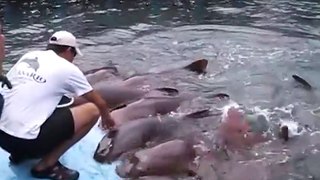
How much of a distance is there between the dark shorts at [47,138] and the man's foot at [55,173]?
4.6 inches

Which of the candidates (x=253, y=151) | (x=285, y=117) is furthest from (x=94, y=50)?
(x=253, y=151)

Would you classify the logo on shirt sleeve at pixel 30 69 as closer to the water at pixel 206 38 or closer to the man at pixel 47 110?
the man at pixel 47 110

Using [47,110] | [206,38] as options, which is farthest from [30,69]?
[206,38]

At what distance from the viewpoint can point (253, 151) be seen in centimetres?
526

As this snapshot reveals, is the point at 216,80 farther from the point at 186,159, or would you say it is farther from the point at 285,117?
the point at 186,159

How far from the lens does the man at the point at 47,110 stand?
4172 millimetres

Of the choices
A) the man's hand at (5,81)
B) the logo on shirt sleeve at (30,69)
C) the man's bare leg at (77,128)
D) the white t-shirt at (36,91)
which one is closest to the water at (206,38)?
the man's bare leg at (77,128)

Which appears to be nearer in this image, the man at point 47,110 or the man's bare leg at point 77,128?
the man at point 47,110

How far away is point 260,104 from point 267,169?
1.52 m

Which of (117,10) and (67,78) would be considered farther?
(117,10)

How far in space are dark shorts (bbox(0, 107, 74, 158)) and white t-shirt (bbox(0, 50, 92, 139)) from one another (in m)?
0.05

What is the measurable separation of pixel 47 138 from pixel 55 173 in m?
0.29

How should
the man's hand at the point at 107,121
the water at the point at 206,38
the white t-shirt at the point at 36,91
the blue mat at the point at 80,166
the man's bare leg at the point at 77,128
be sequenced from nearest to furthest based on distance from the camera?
the white t-shirt at the point at 36,91, the man's bare leg at the point at 77,128, the blue mat at the point at 80,166, the man's hand at the point at 107,121, the water at the point at 206,38

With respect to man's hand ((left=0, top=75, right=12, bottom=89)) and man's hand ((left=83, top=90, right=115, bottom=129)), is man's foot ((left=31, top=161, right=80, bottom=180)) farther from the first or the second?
man's hand ((left=0, top=75, right=12, bottom=89))
